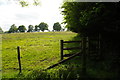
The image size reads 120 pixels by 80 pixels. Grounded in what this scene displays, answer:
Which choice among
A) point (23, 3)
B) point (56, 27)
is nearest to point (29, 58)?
point (23, 3)

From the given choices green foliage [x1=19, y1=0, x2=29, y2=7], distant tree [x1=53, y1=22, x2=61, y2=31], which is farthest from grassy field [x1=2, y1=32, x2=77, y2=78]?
distant tree [x1=53, y1=22, x2=61, y2=31]

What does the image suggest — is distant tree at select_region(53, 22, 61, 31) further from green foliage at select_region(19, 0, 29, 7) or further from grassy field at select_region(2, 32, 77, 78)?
green foliage at select_region(19, 0, 29, 7)

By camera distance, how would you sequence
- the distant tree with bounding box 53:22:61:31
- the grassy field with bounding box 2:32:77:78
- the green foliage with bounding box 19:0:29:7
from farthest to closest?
the distant tree with bounding box 53:22:61:31 → the green foliage with bounding box 19:0:29:7 → the grassy field with bounding box 2:32:77:78

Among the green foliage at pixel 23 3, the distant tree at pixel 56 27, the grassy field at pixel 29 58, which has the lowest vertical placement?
the grassy field at pixel 29 58

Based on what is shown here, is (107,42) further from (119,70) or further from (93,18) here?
(119,70)

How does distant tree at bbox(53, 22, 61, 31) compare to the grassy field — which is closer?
the grassy field

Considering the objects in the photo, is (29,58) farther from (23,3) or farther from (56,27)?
(56,27)

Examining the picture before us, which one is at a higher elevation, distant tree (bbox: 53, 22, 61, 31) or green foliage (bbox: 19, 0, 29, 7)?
distant tree (bbox: 53, 22, 61, 31)

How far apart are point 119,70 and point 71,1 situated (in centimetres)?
800

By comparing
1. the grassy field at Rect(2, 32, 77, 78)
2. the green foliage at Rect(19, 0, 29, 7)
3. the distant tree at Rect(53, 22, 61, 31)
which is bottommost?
the grassy field at Rect(2, 32, 77, 78)

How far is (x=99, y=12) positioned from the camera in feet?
27.1

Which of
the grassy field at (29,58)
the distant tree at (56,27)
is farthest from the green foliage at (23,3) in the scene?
the distant tree at (56,27)

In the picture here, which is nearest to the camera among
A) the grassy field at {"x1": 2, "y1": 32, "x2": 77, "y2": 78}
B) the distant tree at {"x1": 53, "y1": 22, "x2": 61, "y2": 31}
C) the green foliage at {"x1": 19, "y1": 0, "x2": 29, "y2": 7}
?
the grassy field at {"x1": 2, "y1": 32, "x2": 77, "y2": 78}

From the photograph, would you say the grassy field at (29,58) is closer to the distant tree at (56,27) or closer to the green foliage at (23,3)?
the green foliage at (23,3)
